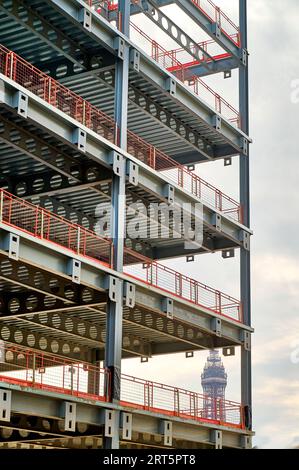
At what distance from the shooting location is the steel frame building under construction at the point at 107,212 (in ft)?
101

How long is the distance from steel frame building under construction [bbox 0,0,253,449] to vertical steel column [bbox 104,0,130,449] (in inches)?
1.9

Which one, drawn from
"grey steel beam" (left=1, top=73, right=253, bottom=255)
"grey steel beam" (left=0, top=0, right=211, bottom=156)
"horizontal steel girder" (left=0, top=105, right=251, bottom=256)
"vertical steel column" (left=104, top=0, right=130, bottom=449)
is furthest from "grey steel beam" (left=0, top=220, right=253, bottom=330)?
"grey steel beam" (left=0, top=0, right=211, bottom=156)

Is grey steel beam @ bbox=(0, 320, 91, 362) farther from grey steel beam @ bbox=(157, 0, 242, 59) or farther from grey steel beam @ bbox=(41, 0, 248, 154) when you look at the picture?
grey steel beam @ bbox=(157, 0, 242, 59)

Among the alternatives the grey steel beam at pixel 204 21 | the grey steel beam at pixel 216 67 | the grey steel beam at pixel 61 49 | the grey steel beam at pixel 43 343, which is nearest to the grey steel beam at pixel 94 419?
the grey steel beam at pixel 43 343

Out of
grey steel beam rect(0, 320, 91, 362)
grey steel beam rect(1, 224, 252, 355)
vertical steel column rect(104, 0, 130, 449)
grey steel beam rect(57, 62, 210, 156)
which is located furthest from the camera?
grey steel beam rect(0, 320, 91, 362)

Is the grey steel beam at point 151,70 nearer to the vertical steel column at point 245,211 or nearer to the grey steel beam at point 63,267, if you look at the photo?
the vertical steel column at point 245,211

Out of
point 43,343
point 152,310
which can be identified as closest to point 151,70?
point 152,310

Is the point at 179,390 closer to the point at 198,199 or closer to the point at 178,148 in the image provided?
the point at 198,199

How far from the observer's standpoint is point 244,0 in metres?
46.4

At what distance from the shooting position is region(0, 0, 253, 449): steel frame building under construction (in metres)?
30.8

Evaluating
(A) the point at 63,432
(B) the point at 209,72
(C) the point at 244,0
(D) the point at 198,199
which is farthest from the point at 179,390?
(C) the point at 244,0

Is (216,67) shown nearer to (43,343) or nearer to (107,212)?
(107,212)

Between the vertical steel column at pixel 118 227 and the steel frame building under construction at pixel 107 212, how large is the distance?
5 cm

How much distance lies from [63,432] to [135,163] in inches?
393
